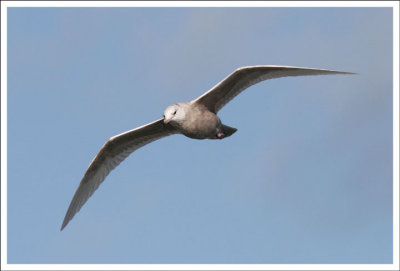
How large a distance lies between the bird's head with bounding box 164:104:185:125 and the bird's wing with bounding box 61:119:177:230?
6.09ft

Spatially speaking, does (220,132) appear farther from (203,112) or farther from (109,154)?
(109,154)

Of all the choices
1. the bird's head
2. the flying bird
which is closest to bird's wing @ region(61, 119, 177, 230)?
the flying bird

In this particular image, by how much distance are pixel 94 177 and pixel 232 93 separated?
20.1ft

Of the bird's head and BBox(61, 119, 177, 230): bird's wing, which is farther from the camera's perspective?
BBox(61, 119, 177, 230): bird's wing

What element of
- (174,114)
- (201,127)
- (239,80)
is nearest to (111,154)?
(174,114)

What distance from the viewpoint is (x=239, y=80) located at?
25.7 meters

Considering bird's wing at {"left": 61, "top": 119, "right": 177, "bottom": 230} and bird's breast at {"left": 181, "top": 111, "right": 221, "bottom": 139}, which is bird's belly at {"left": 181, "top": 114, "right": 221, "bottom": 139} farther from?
bird's wing at {"left": 61, "top": 119, "right": 177, "bottom": 230}

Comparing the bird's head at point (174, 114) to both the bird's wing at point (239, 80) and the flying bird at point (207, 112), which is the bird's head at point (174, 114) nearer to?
the flying bird at point (207, 112)

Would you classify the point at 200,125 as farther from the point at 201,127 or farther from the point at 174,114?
the point at 174,114

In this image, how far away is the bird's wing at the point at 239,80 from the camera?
25094mm

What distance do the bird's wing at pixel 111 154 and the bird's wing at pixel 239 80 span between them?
1.99 meters

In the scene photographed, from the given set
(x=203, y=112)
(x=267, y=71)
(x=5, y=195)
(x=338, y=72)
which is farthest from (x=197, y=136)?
(x=5, y=195)

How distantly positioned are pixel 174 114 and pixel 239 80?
229cm

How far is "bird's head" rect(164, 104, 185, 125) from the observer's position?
25.2 m
